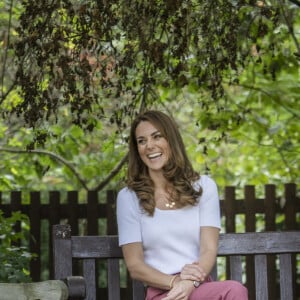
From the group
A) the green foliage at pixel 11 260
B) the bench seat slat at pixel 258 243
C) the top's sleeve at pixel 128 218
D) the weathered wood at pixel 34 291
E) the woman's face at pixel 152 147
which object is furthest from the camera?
the green foliage at pixel 11 260

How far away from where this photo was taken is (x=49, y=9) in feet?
17.5

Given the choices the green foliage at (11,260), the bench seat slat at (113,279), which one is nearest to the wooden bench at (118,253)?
the bench seat slat at (113,279)

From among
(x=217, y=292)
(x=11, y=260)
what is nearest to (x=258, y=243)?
(x=217, y=292)

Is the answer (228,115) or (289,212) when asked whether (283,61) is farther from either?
(289,212)

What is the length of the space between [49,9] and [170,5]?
2.42ft

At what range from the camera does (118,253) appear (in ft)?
16.7

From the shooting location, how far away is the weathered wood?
3965mm

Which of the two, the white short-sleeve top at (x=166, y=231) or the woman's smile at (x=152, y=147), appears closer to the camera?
the white short-sleeve top at (x=166, y=231)

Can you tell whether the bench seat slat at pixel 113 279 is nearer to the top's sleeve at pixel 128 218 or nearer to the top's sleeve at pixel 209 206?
the top's sleeve at pixel 128 218

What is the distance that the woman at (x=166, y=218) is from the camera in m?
4.63

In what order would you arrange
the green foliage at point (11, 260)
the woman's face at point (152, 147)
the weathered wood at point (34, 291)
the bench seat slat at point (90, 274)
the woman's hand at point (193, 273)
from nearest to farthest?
the weathered wood at point (34, 291) → the woman's hand at point (193, 273) → the woman's face at point (152, 147) → the bench seat slat at point (90, 274) → the green foliage at point (11, 260)

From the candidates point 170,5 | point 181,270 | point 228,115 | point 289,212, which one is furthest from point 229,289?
point 289,212

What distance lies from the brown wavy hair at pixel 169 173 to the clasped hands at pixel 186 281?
1.26 feet

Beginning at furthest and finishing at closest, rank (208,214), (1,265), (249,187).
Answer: (249,187) < (1,265) < (208,214)
